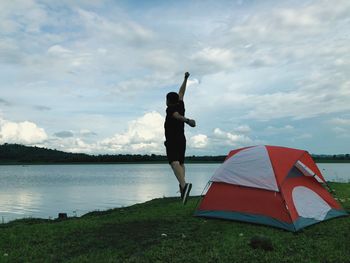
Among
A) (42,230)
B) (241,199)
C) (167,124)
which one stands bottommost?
(42,230)

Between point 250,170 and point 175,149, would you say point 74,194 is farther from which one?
point 250,170

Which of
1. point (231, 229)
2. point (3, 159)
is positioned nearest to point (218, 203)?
point (231, 229)

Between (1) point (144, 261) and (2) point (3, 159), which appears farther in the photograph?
(2) point (3, 159)

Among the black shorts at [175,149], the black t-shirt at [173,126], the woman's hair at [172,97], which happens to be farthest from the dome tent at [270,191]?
the woman's hair at [172,97]

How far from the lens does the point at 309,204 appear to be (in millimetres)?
8781

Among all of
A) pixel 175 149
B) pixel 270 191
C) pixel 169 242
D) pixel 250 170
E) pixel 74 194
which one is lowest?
pixel 74 194

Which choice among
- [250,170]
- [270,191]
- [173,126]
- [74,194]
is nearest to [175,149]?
[173,126]

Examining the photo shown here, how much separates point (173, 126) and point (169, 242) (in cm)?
304

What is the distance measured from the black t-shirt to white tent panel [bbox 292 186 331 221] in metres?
2.98

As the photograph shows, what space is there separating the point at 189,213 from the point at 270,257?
4.43 meters

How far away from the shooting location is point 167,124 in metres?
8.98

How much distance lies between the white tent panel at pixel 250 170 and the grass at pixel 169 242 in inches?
38.8

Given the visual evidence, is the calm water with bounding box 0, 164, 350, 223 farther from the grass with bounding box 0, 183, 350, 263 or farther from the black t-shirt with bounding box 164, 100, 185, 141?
the black t-shirt with bounding box 164, 100, 185, 141

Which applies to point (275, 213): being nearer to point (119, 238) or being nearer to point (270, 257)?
point (270, 257)
